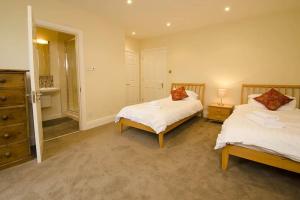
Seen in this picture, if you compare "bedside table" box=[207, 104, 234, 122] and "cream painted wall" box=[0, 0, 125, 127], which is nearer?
"cream painted wall" box=[0, 0, 125, 127]

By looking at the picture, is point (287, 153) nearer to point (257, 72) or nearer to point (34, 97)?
point (257, 72)

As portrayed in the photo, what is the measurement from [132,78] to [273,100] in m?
4.32

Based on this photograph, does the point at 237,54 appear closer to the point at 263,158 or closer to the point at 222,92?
the point at 222,92

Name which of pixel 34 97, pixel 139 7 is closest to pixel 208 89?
pixel 139 7

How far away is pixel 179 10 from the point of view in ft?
11.6

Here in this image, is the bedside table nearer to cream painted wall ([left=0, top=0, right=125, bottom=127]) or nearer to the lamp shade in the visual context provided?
the lamp shade

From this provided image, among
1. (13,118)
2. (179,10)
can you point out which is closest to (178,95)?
(179,10)

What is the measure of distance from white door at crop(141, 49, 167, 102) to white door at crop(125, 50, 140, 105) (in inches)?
9.3

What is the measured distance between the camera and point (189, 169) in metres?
2.26

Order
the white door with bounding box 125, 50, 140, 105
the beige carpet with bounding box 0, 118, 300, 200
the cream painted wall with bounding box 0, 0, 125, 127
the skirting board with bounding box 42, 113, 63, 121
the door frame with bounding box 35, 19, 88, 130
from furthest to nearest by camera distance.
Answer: the white door with bounding box 125, 50, 140, 105
the skirting board with bounding box 42, 113, 63, 121
the door frame with bounding box 35, 19, 88, 130
the cream painted wall with bounding box 0, 0, 125, 127
the beige carpet with bounding box 0, 118, 300, 200

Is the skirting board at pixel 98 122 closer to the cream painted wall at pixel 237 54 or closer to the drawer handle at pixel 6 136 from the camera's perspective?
the drawer handle at pixel 6 136

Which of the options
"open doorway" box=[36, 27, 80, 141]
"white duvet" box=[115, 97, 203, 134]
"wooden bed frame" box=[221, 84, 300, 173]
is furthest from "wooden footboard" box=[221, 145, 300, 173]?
"open doorway" box=[36, 27, 80, 141]

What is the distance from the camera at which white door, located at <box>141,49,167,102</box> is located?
564 centimetres

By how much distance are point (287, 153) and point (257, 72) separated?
9.09 feet
